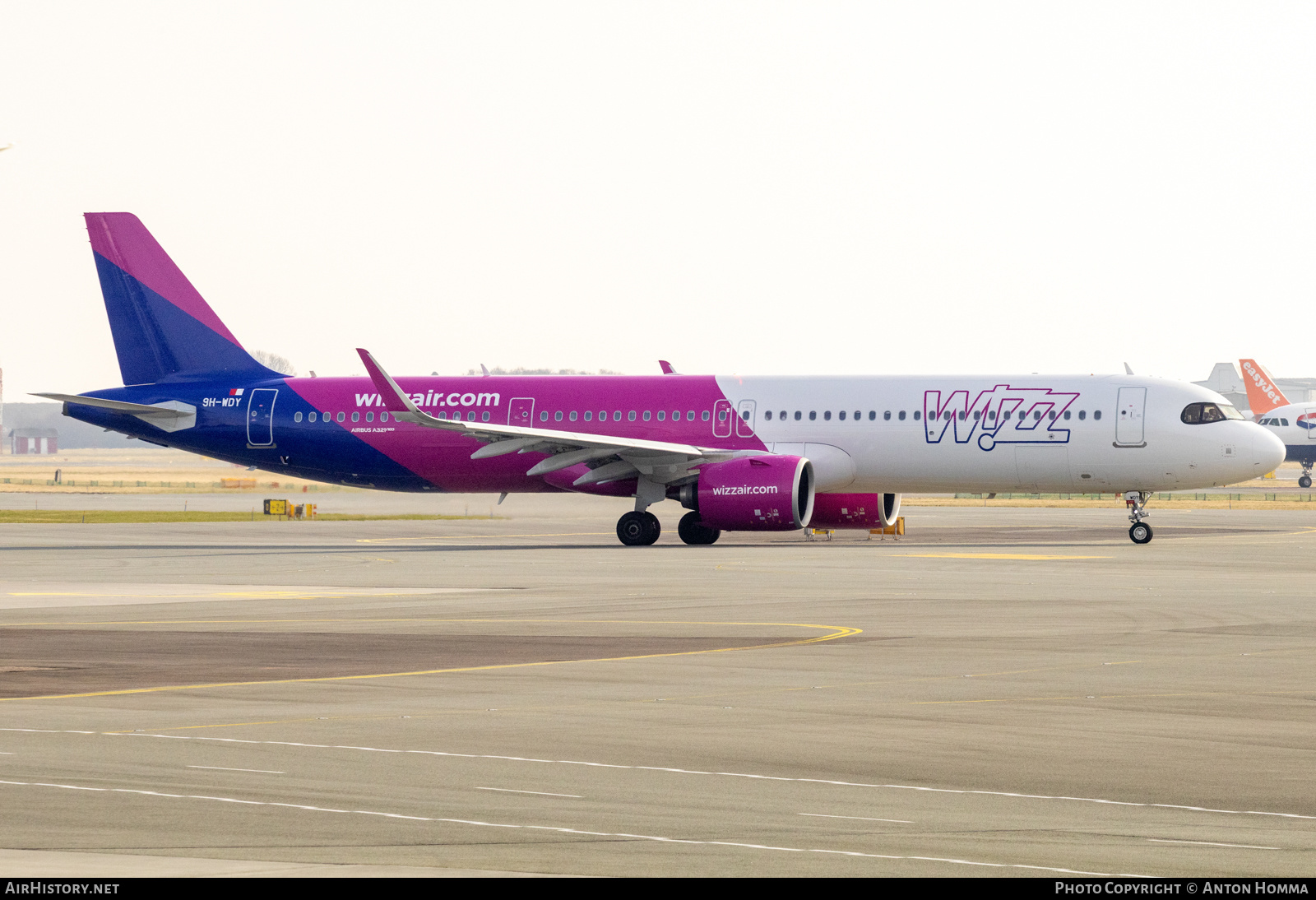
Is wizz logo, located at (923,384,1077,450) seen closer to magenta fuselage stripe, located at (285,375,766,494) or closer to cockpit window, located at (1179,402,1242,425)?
cockpit window, located at (1179,402,1242,425)

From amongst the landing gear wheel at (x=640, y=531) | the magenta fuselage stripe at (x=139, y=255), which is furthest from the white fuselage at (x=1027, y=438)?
the magenta fuselage stripe at (x=139, y=255)

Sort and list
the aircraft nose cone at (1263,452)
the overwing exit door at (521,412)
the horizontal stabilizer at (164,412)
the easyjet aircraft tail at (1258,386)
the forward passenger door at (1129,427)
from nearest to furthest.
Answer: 1. the forward passenger door at (1129,427)
2. the aircraft nose cone at (1263,452)
3. the overwing exit door at (521,412)
4. the horizontal stabilizer at (164,412)
5. the easyjet aircraft tail at (1258,386)

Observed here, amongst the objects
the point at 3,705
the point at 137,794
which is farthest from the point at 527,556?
the point at 137,794

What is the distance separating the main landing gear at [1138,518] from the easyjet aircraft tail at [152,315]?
23920 millimetres

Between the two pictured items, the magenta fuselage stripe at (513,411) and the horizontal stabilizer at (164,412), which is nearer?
the magenta fuselage stripe at (513,411)

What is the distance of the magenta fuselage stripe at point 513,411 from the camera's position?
1785 inches

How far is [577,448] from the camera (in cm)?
4359

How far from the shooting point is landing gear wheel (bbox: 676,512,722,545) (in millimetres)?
45062

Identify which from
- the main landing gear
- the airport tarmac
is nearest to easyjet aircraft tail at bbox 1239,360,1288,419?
the main landing gear

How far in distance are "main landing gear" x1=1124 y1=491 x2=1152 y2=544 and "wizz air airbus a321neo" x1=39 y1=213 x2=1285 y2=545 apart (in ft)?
0.41

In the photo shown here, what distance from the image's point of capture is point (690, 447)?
143 feet

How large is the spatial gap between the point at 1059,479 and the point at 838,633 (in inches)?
880

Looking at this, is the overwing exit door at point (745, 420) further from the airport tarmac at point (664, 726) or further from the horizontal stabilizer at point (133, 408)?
the horizontal stabilizer at point (133, 408)

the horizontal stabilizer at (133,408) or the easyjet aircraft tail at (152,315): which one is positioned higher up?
the easyjet aircraft tail at (152,315)
